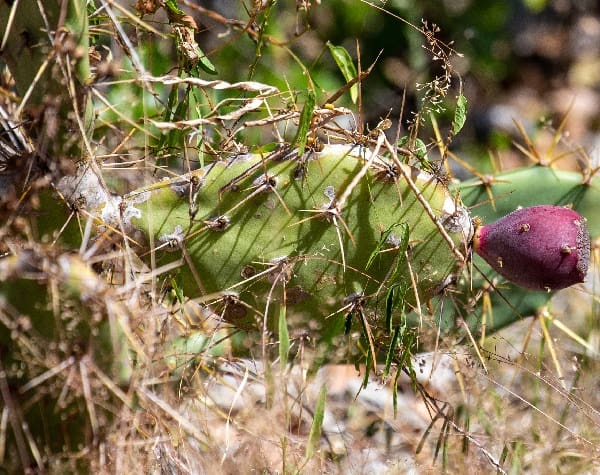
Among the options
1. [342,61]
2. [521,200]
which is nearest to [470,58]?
[521,200]

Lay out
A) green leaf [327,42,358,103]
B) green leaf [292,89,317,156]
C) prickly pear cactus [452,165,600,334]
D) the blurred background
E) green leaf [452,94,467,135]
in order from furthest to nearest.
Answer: the blurred background < prickly pear cactus [452,165,600,334] < green leaf [327,42,358,103] < green leaf [452,94,467,135] < green leaf [292,89,317,156]

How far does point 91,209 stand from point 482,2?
2.23 metres

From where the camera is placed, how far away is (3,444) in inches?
44.0

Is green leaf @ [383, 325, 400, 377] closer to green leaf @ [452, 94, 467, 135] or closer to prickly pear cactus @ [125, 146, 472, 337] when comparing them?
prickly pear cactus @ [125, 146, 472, 337]

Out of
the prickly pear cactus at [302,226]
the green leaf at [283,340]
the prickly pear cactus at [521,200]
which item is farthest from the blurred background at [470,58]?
the green leaf at [283,340]

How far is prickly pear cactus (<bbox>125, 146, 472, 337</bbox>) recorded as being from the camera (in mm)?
1203

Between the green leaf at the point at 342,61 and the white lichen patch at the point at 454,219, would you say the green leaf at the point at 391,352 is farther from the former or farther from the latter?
the green leaf at the point at 342,61

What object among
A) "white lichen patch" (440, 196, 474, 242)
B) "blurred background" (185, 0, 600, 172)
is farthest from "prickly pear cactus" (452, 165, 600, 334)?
"blurred background" (185, 0, 600, 172)

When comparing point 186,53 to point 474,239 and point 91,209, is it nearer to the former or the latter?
point 91,209

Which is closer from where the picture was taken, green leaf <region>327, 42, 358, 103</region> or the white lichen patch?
the white lichen patch

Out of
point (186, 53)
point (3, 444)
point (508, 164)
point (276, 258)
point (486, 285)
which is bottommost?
point (508, 164)

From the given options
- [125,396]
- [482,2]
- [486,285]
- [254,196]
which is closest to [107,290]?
[125,396]

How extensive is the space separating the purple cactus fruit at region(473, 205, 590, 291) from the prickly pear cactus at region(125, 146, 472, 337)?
0.19 feet

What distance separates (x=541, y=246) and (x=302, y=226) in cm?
35
